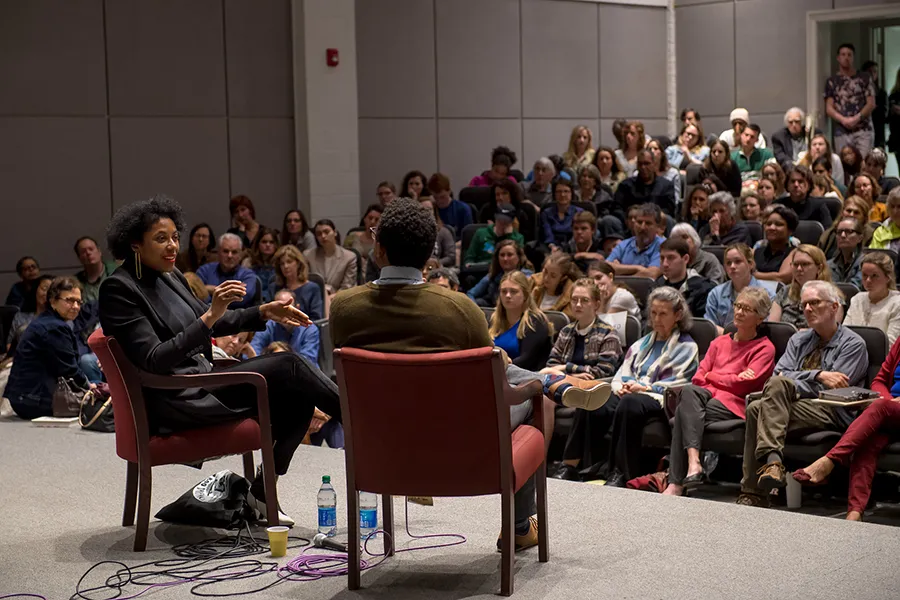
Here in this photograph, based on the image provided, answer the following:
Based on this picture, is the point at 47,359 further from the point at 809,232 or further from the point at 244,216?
the point at 809,232

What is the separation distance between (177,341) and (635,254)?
4.92 metres

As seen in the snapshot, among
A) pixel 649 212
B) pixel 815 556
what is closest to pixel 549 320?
pixel 649 212

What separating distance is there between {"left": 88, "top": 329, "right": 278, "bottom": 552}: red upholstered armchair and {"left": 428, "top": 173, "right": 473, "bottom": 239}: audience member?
6.36m

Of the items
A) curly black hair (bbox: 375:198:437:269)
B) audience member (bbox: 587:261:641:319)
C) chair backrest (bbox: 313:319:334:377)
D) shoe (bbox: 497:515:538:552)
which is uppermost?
curly black hair (bbox: 375:198:437:269)

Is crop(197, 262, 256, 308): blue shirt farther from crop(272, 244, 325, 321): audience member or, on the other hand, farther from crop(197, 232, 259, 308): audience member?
crop(272, 244, 325, 321): audience member

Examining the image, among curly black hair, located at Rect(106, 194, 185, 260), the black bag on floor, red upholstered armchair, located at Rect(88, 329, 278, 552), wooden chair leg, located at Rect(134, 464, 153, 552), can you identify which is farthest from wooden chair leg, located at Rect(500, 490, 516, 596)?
curly black hair, located at Rect(106, 194, 185, 260)

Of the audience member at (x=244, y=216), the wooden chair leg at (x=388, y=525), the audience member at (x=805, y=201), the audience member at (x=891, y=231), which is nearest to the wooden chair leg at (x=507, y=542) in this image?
the wooden chair leg at (x=388, y=525)

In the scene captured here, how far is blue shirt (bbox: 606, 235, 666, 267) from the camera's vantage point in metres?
8.23

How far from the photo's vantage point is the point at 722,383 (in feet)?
18.4

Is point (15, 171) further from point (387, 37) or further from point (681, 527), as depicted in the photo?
point (681, 527)

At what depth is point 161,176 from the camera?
1042 cm

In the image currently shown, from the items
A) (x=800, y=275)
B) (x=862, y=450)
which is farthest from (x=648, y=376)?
(x=862, y=450)

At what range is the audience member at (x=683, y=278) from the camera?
698cm

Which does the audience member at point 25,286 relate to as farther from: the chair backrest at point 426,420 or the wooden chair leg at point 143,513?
the chair backrest at point 426,420
